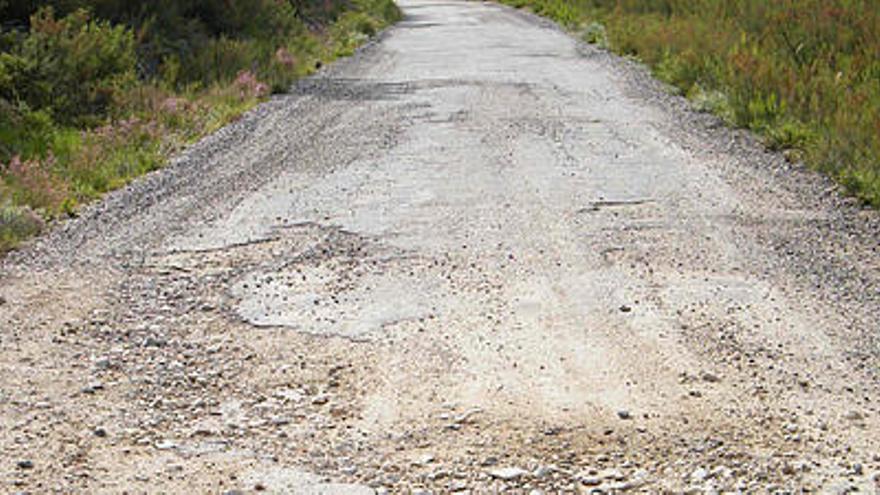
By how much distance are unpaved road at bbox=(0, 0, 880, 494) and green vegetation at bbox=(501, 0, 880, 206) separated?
1.84 feet

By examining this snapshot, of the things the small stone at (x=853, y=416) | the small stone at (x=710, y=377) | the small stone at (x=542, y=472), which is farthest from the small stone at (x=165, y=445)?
the small stone at (x=853, y=416)

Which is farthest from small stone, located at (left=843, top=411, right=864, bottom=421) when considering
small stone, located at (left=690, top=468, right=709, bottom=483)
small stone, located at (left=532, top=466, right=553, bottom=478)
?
small stone, located at (left=532, top=466, right=553, bottom=478)

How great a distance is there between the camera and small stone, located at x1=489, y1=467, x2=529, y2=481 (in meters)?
4.12

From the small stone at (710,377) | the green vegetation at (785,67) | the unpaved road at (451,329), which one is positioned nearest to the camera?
the unpaved road at (451,329)

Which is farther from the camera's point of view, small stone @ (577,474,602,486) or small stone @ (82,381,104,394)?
small stone @ (82,381,104,394)

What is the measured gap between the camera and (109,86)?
41.6 feet

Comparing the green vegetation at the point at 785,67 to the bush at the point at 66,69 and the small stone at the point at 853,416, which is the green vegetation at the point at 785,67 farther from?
the bush at the point at 66,69

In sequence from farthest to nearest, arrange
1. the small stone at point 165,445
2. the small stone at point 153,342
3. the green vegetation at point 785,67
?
the green vegetation at point 785,67, the small stone at point 153,342, the small stone at point 165,445

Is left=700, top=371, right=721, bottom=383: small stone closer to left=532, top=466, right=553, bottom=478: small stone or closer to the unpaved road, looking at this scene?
the unpaved road

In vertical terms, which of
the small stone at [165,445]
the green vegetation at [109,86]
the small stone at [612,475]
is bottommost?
the green vegetation at [109,86]

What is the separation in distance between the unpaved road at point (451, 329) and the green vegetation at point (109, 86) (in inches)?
18.7

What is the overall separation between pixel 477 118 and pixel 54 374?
775 centimetres

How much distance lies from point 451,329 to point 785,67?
30.9 ft

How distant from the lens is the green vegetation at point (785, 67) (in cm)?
999
